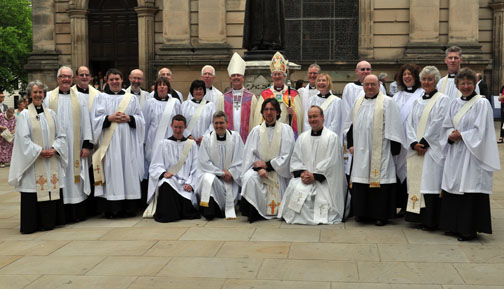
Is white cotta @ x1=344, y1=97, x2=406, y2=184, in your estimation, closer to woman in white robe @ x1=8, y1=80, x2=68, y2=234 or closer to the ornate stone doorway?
woman in white robe @ x1=8, y1=80, x2=68, y2=234

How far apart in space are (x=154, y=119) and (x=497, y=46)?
43.3ft

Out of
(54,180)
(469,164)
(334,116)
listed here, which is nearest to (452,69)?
(334,116)

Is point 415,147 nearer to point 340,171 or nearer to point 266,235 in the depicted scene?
point 340,171

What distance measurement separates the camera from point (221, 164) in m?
8.62

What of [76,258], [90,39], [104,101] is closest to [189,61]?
[90,39]

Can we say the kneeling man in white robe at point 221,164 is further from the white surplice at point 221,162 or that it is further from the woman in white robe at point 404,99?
the woman in white robe at point 404,99

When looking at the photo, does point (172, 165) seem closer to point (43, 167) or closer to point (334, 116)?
point (43, 167)

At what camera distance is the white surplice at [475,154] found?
6.73 meters

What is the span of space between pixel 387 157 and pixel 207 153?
2461mm

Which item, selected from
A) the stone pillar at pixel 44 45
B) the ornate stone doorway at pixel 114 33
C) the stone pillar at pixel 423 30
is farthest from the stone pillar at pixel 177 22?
the stone pillar at pixel 423 30

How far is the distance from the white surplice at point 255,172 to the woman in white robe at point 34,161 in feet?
7.79

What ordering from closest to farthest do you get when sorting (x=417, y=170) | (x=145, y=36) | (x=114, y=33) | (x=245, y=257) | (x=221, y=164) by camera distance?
(x=245, y=257) → (x=417, y=170) → (x=221, y=164) → (x=145, y=36) → (x=114, y=33)

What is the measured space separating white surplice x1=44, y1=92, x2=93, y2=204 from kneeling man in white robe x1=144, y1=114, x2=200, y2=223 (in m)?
0.89

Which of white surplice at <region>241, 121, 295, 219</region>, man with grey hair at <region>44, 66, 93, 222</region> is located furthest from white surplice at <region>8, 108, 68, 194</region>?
white surplice at <region>241, 121, 295, 219</region>
